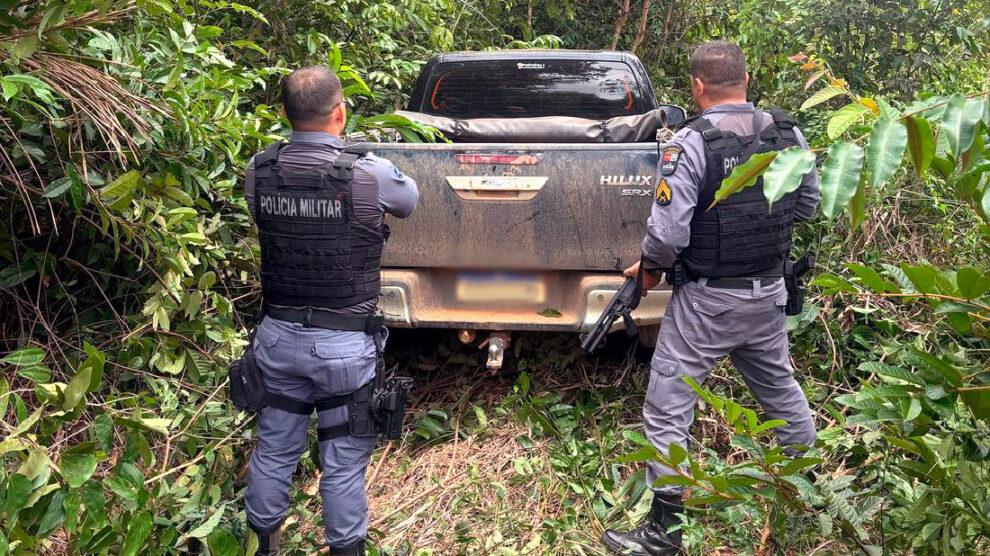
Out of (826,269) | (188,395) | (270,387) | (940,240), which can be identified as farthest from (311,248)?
(940,240)

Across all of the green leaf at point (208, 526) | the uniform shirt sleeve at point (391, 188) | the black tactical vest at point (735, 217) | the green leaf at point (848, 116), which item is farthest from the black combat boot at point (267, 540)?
the green leaf at point (848, 116)

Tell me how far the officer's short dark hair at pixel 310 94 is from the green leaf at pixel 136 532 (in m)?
1.40

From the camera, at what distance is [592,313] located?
12.5 ft

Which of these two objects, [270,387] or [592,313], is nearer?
[270,387]

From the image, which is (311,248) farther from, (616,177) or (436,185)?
(616,177)

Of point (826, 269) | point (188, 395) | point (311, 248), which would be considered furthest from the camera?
point (826, 269)

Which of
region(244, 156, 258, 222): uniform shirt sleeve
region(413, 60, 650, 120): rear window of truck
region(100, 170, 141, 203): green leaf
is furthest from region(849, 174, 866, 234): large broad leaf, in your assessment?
region(413, 60, 650, 120): rear window of truck

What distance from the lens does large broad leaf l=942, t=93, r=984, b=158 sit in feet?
4.30

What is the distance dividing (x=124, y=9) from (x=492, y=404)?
2492mm

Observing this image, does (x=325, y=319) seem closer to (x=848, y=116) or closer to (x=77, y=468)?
(x=77, y=468)

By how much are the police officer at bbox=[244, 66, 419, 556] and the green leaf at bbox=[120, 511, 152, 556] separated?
1.81 ft

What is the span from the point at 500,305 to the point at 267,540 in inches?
56.8

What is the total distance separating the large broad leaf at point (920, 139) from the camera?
142 cm

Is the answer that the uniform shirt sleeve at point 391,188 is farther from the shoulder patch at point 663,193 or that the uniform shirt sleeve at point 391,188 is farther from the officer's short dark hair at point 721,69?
the officer's short dark hair at point 721,69
